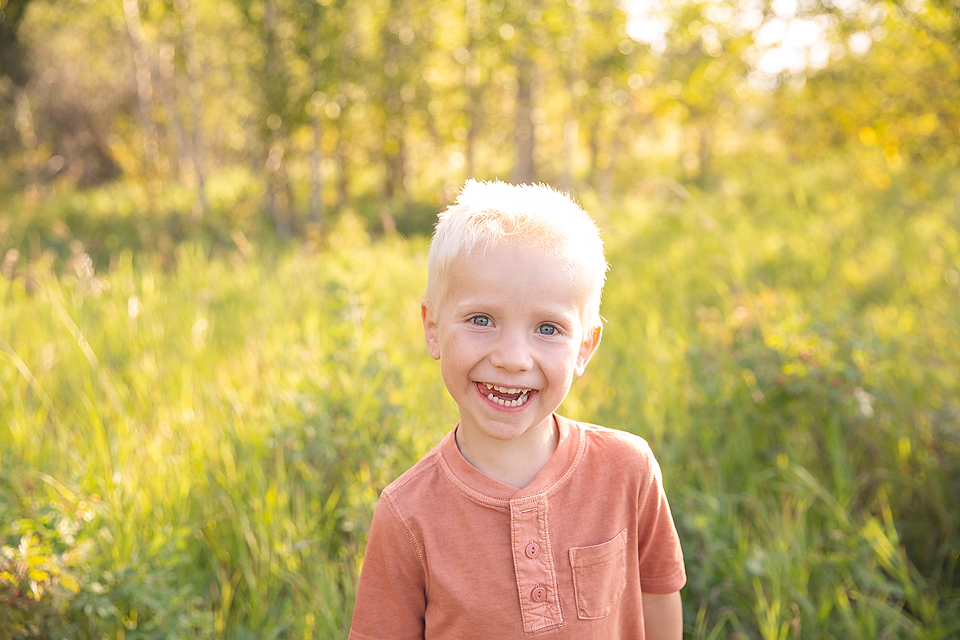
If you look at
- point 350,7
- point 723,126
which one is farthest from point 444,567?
point 723,126

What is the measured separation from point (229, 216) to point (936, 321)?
29.6 feet

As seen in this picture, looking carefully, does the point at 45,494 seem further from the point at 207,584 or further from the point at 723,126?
the point at 723,126

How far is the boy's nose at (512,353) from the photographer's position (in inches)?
45.2

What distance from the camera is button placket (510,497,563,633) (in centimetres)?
120

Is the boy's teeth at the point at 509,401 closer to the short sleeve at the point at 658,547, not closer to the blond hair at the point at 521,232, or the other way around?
the blond hair at the point at 521,232

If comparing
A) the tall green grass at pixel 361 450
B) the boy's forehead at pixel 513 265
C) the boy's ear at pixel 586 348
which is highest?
the boy's forehead at pixel 513 265

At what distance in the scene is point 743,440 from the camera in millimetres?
2881

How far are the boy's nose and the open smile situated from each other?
2.1 inches

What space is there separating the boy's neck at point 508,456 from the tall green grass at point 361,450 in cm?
97

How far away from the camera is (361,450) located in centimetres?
262

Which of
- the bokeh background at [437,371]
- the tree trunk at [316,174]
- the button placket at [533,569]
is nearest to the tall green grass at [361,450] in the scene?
the bokeh background at [437,371]

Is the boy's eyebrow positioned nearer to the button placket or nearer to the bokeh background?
the button placket

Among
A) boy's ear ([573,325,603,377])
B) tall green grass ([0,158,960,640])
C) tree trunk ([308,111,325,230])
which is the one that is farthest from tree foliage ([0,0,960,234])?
boy's ear ([573,325,603,377])

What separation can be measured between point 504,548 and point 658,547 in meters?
0.38
